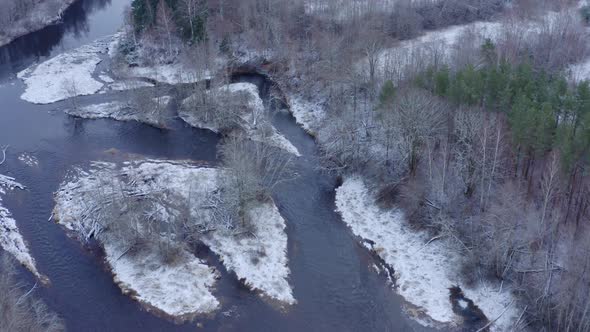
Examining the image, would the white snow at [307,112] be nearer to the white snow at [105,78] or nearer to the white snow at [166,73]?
the white snow at [166,73]

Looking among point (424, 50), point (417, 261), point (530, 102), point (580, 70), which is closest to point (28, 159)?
point (417, 261)

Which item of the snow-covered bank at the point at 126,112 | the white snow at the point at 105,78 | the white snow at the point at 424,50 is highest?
the white snow at the point at 424,50

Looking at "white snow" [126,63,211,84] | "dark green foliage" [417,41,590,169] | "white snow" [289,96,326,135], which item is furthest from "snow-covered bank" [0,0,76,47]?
"dark green foliage" [417,41,590,169]

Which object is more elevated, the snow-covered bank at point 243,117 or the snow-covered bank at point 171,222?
the snow-covered bank at point 243,117

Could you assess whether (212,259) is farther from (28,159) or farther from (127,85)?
(127,85)

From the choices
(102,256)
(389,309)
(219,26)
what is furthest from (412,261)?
(219,26)

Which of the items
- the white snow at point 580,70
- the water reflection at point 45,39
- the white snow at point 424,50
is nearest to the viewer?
the white snow at point 424,50

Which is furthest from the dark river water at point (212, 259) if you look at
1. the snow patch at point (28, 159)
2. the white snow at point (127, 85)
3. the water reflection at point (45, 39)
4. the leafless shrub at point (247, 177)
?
the water reflection at point (45, 39)
